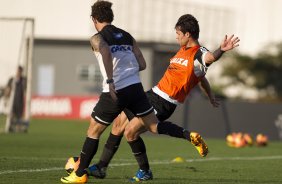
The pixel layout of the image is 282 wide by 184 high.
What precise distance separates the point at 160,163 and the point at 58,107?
85.0 ft

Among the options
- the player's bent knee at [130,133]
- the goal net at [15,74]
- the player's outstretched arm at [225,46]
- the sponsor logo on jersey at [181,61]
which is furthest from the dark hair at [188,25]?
the goal net at [15,74]

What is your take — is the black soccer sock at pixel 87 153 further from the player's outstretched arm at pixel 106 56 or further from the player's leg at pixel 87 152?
the player's outstretched arm at pixel 106 56

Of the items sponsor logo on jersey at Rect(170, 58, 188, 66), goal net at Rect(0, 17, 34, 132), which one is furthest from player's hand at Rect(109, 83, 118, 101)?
goal net at Rect(0, 17, 34, 132)

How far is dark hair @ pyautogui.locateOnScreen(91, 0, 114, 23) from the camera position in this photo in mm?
11695

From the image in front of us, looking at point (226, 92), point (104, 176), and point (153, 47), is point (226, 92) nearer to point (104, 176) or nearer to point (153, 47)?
point (153, 47)

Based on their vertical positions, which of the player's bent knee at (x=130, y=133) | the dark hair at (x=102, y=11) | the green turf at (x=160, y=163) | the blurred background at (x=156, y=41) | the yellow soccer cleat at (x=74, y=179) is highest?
the dark hair at (x=102, y=11)

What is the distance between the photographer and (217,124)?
2717cm

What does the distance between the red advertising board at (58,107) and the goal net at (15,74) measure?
38.4ft

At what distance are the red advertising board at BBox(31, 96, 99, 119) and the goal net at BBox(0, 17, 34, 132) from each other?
38.4 ft

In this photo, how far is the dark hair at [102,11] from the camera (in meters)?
11.7

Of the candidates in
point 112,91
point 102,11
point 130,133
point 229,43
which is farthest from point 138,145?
point 102,11

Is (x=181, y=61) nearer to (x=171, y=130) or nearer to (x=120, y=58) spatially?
(x=171, y=130)

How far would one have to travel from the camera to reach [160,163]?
1608 centimetres

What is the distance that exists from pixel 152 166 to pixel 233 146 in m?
8.33
